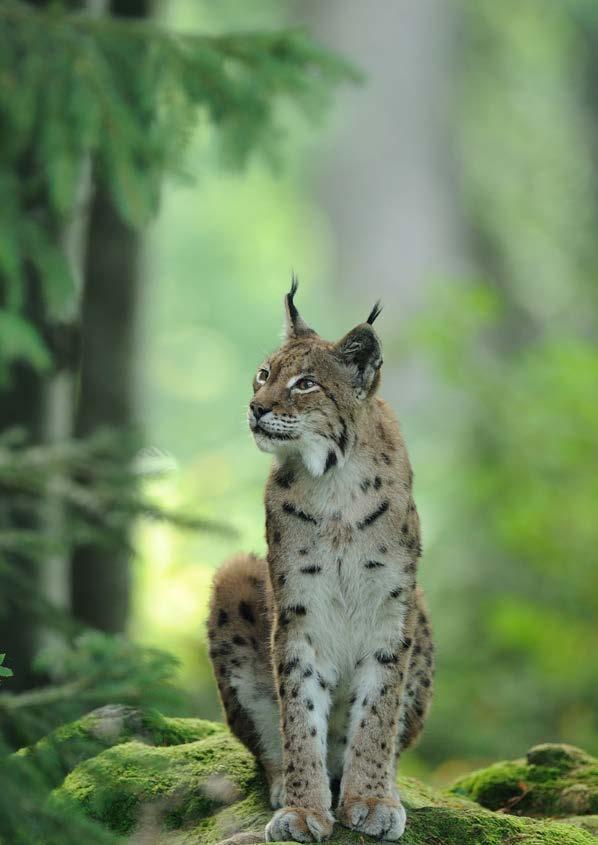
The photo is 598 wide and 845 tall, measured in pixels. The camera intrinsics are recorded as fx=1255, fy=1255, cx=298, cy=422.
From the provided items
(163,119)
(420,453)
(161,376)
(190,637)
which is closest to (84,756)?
(163,119)

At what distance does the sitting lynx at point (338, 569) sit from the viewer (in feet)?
12.1

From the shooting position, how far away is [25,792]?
239 centimetres

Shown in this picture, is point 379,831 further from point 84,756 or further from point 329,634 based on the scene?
point 84,756

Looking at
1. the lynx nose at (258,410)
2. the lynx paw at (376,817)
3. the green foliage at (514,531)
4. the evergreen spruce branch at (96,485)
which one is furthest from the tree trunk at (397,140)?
the lynx paw at (376,817)

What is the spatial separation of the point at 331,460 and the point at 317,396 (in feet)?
0.65

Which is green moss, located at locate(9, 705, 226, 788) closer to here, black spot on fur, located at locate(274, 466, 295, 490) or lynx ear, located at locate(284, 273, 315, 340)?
black spot on fur, located at locate(274, 466, 295, 490)

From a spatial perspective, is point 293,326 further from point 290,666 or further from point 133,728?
point 133,728

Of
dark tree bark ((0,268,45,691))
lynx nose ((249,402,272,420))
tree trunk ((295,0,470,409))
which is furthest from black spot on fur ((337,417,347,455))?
tree trunk ((295,0,470,409))

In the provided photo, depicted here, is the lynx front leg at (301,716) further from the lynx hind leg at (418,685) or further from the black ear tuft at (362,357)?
the black ear tuft at (362,357)

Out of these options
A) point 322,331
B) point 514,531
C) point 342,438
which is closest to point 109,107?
point 342,438

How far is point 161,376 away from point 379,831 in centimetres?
1619

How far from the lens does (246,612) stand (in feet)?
13.8

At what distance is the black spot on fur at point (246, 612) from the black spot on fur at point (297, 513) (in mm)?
566

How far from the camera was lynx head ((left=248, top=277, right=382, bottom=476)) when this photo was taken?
11.9ft
